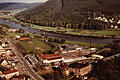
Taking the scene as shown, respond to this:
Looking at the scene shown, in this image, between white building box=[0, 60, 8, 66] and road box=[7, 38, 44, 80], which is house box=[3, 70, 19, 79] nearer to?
road box=[7, 38, 44, 80]

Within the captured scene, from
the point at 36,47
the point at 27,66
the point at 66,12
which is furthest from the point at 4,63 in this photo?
the point at 66,12

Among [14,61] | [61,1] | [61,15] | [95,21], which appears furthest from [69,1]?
[14,61]

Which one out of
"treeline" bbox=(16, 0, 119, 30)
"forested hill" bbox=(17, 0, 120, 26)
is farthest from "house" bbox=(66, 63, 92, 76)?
"forested hill" bbox=(17, 0, 120, 26)

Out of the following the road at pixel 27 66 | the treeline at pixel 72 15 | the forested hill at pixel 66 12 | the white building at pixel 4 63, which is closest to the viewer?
the road at pixel 27 66

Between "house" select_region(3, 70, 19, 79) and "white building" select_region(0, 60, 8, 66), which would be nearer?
"house" select_region(3, 70, 19, 79)

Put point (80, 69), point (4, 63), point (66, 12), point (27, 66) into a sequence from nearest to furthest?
point (80, 69) < point (27, 66) < point (4, 63) < point (66, 12)

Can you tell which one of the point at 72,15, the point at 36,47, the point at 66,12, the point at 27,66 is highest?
the point at 66,12

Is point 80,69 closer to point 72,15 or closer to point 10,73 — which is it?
point 10,73

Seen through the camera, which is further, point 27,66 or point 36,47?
point 36,47

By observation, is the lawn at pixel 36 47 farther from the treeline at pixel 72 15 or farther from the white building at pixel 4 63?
the treeline at pixel 72 15

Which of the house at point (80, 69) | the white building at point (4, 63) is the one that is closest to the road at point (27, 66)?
the white building at point (4, 63)

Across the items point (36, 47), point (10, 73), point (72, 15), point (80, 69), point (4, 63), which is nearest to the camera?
point (80, 69)
